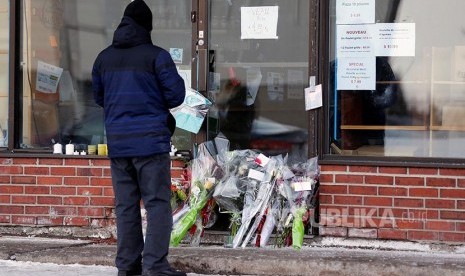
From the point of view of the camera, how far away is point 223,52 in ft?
23.7

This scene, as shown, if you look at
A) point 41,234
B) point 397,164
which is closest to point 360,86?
point 397,164

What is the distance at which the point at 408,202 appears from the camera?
6605mm

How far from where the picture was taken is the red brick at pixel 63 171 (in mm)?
7207

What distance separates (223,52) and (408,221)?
205 cm

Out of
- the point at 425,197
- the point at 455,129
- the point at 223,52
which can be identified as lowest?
the point at 425,197

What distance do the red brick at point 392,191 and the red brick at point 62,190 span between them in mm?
2520

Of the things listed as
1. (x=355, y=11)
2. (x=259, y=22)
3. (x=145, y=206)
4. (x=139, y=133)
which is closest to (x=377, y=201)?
(x=355, y=11)

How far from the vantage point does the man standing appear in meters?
5.54

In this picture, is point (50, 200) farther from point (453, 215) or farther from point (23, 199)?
point (453, 215)

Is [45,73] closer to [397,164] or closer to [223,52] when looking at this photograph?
[223,52]

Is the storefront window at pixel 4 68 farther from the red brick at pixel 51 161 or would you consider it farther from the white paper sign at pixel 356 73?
the white paper sign at pixel 356 73

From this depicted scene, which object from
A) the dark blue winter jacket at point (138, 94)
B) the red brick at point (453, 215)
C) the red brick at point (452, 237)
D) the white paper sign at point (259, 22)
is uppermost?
the white paper sign at point (259, 22)

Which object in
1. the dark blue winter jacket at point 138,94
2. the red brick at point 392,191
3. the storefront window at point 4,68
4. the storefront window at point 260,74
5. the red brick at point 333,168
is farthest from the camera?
the storefront window at point 4,68

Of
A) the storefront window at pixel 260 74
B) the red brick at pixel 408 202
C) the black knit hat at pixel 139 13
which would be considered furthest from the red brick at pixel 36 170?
the red brick at pixel 408 202
